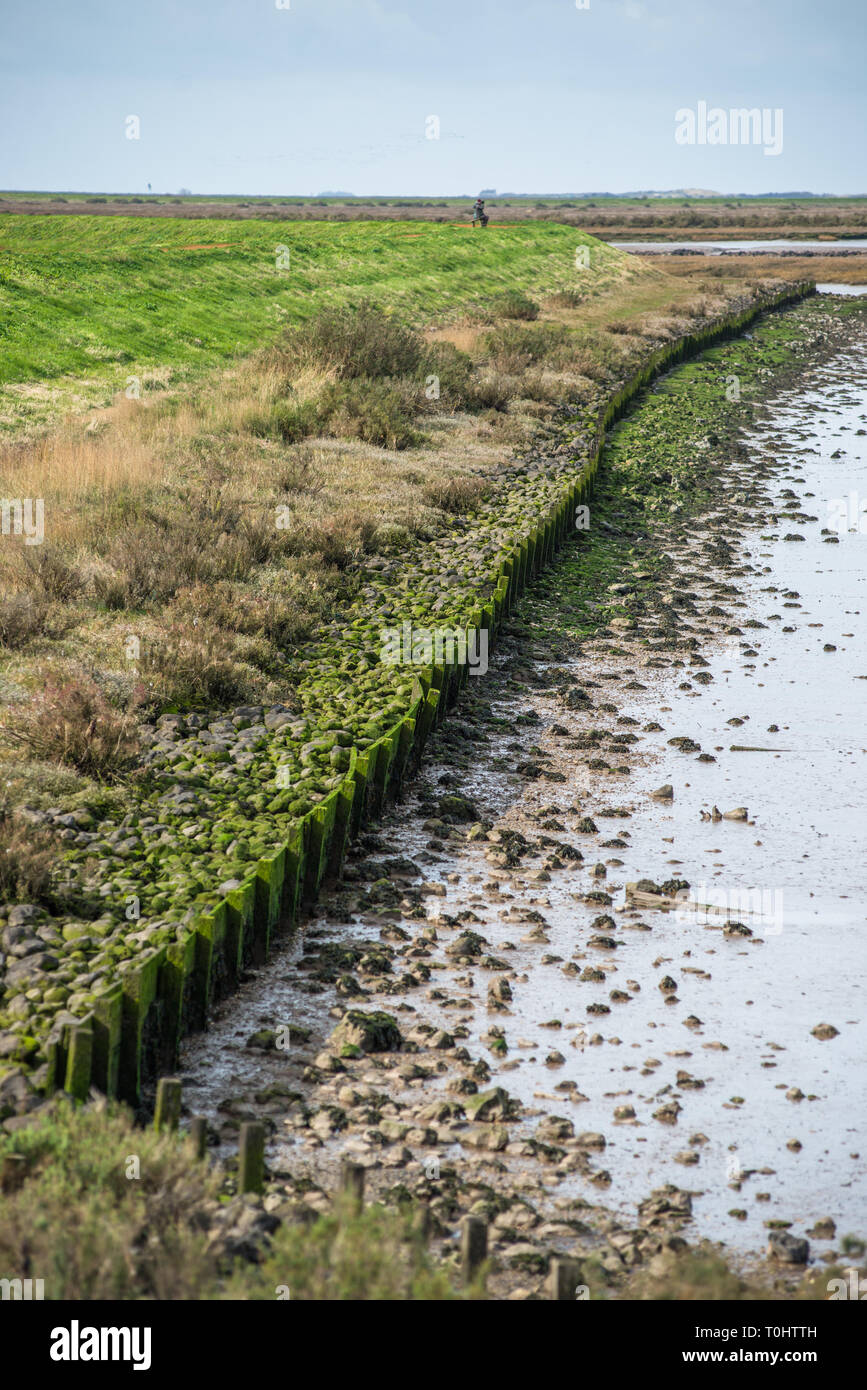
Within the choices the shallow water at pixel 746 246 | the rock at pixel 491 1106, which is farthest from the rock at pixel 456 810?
the shallow water at pixel 746 246

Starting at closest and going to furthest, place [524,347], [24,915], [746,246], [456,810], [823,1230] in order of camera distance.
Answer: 1. [823,1230]
2. [24,915]
3. [456,810]
4. [524,347]
5. [746,246]

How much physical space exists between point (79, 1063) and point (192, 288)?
2774cm

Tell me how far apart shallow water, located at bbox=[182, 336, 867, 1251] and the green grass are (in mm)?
12181

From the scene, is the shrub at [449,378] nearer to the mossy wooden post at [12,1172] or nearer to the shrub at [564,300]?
the mossy wooden post at [12,1172]

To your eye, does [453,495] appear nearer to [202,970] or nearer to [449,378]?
[449,378]

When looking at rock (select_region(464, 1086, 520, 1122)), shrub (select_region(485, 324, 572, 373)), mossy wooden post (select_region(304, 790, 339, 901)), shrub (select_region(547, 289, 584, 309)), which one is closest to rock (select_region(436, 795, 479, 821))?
mossy wooden post (select_region(304, 790, 339, 901))

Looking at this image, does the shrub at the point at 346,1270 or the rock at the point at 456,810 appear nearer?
the shrub at the point at 346,1270

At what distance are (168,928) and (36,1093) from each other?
1.40 meters

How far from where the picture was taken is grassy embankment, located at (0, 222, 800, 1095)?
260 inches

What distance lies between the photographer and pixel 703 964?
6863 millimetres

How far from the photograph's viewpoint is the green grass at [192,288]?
2178 centimetres

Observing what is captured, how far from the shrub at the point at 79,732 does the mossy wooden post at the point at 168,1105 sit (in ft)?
11.3

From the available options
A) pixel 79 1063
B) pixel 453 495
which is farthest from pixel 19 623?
pixel 453 495

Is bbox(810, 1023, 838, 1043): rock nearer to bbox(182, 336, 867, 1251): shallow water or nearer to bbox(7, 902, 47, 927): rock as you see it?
bbox(182, 336, 867, 1251): shallow water
